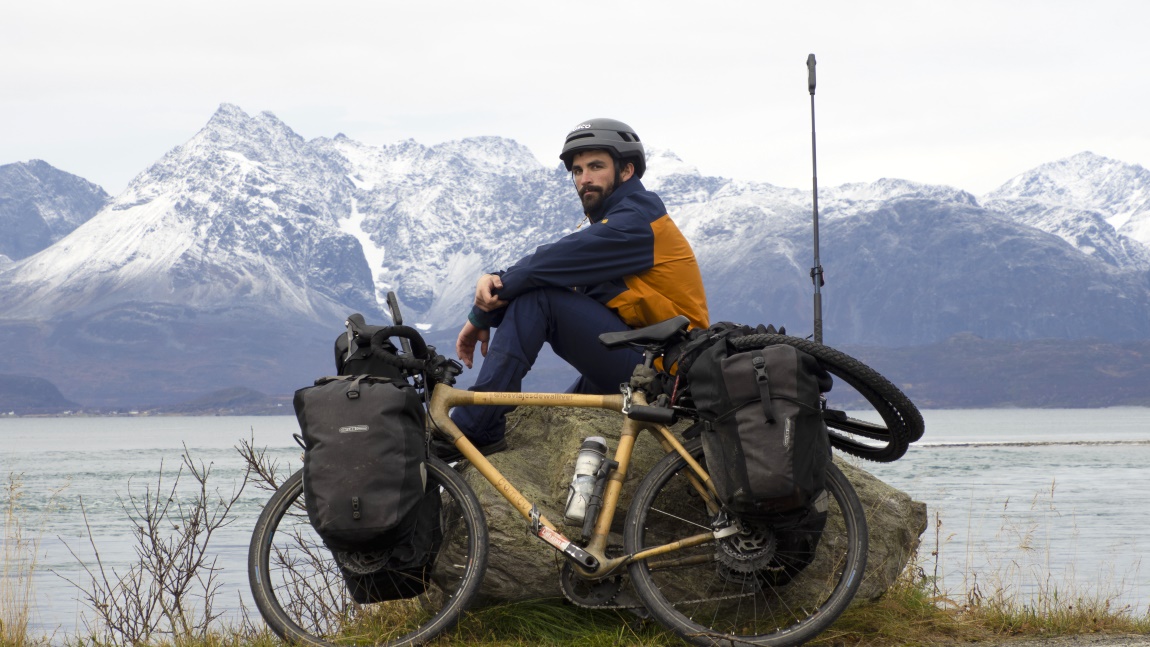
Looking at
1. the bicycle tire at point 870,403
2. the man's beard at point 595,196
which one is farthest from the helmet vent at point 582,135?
the bicycle tire at point 870,403

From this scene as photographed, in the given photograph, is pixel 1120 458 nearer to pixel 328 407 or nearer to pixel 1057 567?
pixel 1057 567

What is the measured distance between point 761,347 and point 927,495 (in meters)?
41.0

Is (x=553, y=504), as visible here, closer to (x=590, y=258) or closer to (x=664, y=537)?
(x=664, y=537)

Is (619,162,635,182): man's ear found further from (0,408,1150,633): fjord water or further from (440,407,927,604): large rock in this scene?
(0,408,1150,633): fjord water

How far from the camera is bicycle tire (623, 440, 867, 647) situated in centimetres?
504

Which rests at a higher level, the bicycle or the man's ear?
the man's ear

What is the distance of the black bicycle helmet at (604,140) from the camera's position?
618 cm

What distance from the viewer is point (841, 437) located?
5.58m

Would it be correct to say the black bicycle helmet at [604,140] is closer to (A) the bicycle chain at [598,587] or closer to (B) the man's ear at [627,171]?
(B) the man's ear at [627,171]

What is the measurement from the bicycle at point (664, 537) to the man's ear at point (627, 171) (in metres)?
1.29

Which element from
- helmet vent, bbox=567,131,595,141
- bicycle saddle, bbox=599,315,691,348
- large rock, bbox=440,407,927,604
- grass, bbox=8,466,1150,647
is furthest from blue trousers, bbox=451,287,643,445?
grass, bbox=8,466,1150,647

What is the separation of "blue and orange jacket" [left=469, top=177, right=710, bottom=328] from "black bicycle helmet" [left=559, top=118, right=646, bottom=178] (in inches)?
9.1

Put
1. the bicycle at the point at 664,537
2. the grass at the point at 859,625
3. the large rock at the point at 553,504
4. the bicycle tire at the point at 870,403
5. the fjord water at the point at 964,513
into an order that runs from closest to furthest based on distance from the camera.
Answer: the bicycle tire at the point at 870,403
the bicycle at the point at 664,537
the grass at the point at 859,625
the large rock at the point at 553,504
the fjord water at the point at 964,513

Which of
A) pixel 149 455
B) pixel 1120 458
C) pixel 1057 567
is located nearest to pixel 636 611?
pixel 1057 567
